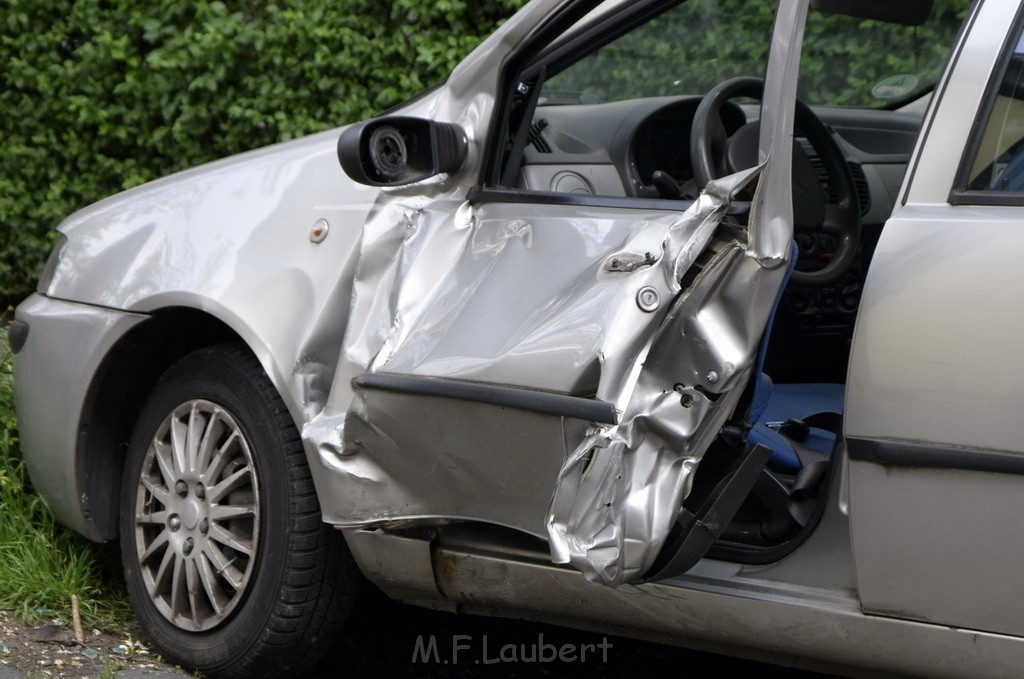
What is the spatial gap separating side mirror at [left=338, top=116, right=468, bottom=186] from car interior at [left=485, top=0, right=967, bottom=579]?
0.14 m

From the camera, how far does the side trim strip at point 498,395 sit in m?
2.05

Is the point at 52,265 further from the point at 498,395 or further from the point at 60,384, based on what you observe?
the point at 498,395

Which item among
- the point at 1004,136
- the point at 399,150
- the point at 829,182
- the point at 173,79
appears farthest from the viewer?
the point at 173,79

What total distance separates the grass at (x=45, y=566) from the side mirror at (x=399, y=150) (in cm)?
155

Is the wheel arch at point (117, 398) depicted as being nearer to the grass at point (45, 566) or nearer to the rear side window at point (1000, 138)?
the grass at point (45, 566)

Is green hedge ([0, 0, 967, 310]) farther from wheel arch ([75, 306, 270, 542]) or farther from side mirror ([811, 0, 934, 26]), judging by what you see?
side mirror ([811, 0, 934, 26])

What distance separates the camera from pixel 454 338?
2.33 metres

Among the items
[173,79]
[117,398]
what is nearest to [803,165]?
[117,398]

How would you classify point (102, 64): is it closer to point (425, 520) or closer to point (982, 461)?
point (425, 520)

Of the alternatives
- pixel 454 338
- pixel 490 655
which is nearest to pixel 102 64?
→ pixel 490 655

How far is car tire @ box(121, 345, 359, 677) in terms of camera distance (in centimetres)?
270

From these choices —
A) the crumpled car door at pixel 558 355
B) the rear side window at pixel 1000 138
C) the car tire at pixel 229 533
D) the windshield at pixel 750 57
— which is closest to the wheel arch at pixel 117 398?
the car tire at pixel 229 533

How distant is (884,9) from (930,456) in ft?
3.46

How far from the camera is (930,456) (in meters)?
1.96
